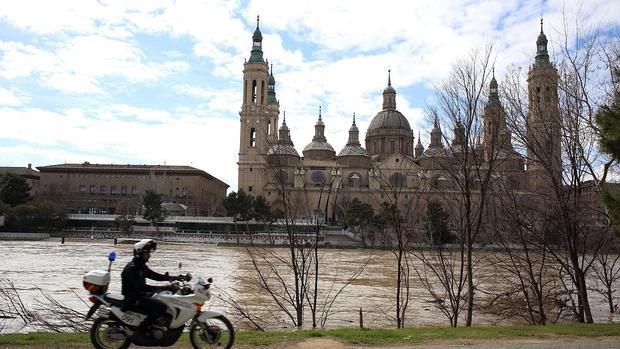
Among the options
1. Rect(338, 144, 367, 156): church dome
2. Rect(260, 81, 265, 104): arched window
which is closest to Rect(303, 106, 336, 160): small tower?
Rect(338, 144, 367, 156): church dome

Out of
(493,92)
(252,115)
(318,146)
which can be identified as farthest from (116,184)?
(493,92)

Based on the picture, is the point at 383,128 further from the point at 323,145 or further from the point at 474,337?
the point at 474,337

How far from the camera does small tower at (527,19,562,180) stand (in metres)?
12.4

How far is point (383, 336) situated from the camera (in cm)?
940

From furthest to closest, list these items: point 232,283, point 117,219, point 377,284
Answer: point 117,219
point 377,284
point 232,283

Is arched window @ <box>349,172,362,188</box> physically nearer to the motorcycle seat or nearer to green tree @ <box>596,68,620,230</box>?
green tree @ <box>596,68,620,230</box>

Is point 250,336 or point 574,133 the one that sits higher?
point 574,133

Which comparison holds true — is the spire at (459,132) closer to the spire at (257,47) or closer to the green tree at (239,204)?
the green tree at (239,204)

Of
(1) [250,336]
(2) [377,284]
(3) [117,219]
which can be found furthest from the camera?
(3) [117,219]

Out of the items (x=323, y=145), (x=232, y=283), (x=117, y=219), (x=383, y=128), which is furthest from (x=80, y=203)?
(x=232, y=283)

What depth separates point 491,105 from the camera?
12320mm

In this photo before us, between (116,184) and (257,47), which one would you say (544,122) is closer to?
(257,47)

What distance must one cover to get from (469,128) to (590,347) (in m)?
4.89

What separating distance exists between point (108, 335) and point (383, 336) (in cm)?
435
